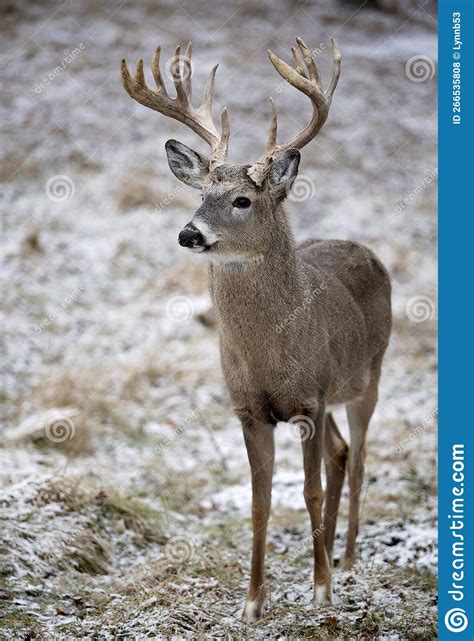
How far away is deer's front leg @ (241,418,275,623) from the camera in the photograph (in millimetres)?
5570

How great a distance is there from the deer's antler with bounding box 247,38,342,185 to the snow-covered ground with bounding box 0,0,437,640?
2.75 meters

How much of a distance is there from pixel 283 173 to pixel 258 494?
2.03 m

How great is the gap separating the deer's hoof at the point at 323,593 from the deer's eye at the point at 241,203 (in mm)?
2454

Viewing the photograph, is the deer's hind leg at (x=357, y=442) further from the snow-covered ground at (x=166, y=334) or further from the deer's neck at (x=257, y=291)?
the deer's neck at (x=257, y=291)

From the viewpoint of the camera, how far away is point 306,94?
5613 mm

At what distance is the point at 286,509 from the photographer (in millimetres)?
7914

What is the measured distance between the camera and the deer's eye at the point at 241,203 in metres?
5.37

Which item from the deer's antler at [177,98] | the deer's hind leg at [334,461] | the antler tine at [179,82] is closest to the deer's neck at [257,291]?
the deer's antler at [177,98]

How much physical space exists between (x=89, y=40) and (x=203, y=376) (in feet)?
36.8

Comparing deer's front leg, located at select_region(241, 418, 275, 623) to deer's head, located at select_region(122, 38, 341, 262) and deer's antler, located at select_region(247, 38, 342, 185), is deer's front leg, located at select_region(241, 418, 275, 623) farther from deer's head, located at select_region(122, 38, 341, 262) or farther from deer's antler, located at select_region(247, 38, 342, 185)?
deer's antler, located at select_region(247, 38, 342, 185)

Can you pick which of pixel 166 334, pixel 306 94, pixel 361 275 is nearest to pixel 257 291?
pixel 306 94
